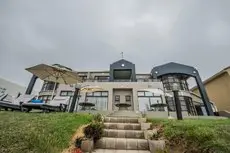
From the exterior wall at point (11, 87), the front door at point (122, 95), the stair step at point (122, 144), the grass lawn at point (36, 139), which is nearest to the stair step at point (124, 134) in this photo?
the stair step at point (122, 144)

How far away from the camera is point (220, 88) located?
20.0m

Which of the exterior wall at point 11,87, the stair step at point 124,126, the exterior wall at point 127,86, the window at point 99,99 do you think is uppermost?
the exterior wall at point 11,87

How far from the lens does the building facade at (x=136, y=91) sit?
53.2 ft

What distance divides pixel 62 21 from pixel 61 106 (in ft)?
24.1

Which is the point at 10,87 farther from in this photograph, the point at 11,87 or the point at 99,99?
the point at 99,99

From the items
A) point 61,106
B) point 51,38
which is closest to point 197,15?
point 61,106

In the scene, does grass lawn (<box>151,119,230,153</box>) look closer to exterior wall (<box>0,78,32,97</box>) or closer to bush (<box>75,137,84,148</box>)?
bush (<box>75,137,84,148</box>)

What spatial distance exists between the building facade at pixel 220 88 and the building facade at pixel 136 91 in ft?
7.41

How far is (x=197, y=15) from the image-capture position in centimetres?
1163

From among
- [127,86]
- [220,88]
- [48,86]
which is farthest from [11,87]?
[220,88]

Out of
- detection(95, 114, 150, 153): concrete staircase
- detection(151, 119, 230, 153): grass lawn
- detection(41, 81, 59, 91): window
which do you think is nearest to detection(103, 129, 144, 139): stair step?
detection(95, 114, 150, 153): concrete staircase

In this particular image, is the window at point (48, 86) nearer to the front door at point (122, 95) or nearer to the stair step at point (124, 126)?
the front door at point (122, 95)

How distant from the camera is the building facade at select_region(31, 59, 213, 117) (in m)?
16.2

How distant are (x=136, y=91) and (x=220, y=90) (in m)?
11.8
